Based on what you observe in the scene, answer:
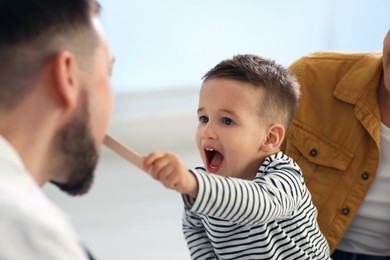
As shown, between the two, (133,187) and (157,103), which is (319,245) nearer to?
(133,187)

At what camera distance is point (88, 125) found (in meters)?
0.90

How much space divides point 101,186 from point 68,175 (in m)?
1.97

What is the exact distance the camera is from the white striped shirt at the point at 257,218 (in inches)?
41.9

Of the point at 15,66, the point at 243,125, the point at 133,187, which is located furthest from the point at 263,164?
the point at 133,187

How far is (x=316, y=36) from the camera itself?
10.5 ft

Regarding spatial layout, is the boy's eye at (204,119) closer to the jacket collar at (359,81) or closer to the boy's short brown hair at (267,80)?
the boy's short brown hair at (267,80)

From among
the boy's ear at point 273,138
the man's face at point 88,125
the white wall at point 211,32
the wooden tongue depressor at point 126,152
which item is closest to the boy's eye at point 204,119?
the boy's ear at point 273,138

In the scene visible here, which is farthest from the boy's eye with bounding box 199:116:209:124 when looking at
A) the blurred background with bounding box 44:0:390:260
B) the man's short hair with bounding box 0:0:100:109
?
the blurred background with bounding box 44:0:390:260

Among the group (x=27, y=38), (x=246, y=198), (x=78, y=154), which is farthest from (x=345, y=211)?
(x=27, y=38)

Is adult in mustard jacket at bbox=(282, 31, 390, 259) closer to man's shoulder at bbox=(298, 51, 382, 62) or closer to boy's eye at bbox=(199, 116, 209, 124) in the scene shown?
man's shoulder at bbox=(298, 51, 382, 62)

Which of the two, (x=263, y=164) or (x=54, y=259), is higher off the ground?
(x=54, y=259)

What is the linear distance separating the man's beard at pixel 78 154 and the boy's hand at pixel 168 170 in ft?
A: 0.32

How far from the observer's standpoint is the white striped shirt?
1.07 metres

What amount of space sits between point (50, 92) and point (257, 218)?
1.46ft
